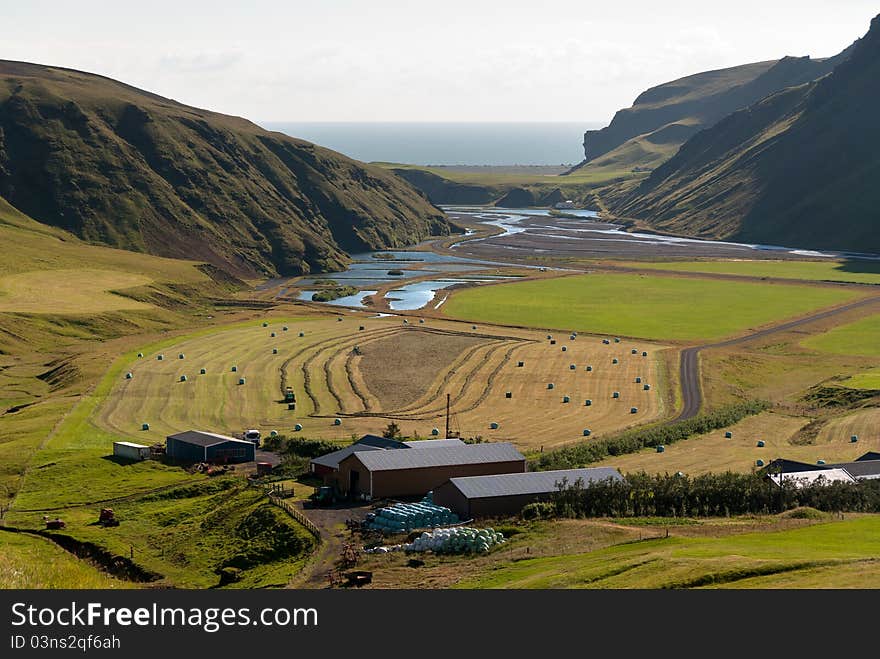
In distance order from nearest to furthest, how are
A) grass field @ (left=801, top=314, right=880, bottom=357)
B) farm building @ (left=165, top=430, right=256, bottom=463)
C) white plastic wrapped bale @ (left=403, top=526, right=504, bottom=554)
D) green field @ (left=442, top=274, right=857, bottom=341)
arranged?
white plastic wrapped bale @ (left=403, top=526, right=504, bottom=554), farm building @ (left=165, top=430, right=256, bottom=463), grass field @ (left=801, top=314, right=880, bottom=357), green field @ (left=442, top=274, right=857, bottom=341)

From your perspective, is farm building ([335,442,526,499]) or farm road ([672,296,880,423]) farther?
farm road ([672,296,880,423])

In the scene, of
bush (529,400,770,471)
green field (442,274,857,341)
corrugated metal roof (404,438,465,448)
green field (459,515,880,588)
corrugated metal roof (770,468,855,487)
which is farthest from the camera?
green field (442,274,857,341)

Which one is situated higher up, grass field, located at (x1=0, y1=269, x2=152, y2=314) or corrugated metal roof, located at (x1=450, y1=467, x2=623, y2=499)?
grass field, located at (x1=0, y1=269, x2=152, y2=314)

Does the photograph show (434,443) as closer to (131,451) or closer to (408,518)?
(408,518)

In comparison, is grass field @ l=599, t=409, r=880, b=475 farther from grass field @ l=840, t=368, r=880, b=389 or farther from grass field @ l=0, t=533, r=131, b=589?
grass field @ l=0, t=533, r=131, b=589

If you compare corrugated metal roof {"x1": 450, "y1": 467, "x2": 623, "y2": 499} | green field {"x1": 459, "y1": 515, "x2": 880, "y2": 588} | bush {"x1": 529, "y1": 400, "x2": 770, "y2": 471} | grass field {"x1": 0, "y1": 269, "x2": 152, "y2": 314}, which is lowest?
bush {"x1": 529, "y1": 400, "x2": 770, "y2": 471}

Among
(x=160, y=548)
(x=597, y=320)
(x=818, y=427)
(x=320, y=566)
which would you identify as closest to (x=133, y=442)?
(x=160, y=548)

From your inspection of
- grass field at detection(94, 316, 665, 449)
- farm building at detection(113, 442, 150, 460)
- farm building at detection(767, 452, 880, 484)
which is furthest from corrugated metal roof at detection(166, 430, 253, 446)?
farm building at detection(767, 452, 880, 484)

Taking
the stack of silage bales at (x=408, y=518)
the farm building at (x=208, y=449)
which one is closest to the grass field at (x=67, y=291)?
the farm building at (x=208, y=449)

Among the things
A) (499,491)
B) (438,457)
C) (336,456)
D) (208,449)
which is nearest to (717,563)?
(499,491)

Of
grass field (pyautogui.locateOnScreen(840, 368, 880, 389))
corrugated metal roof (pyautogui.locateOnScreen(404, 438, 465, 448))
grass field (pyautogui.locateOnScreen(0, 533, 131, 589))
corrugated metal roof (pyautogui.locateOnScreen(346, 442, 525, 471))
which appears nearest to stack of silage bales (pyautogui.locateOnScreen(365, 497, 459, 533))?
corrugated metal roof (pyautogui.locateOnScreen(346, 442, 525, 471))
